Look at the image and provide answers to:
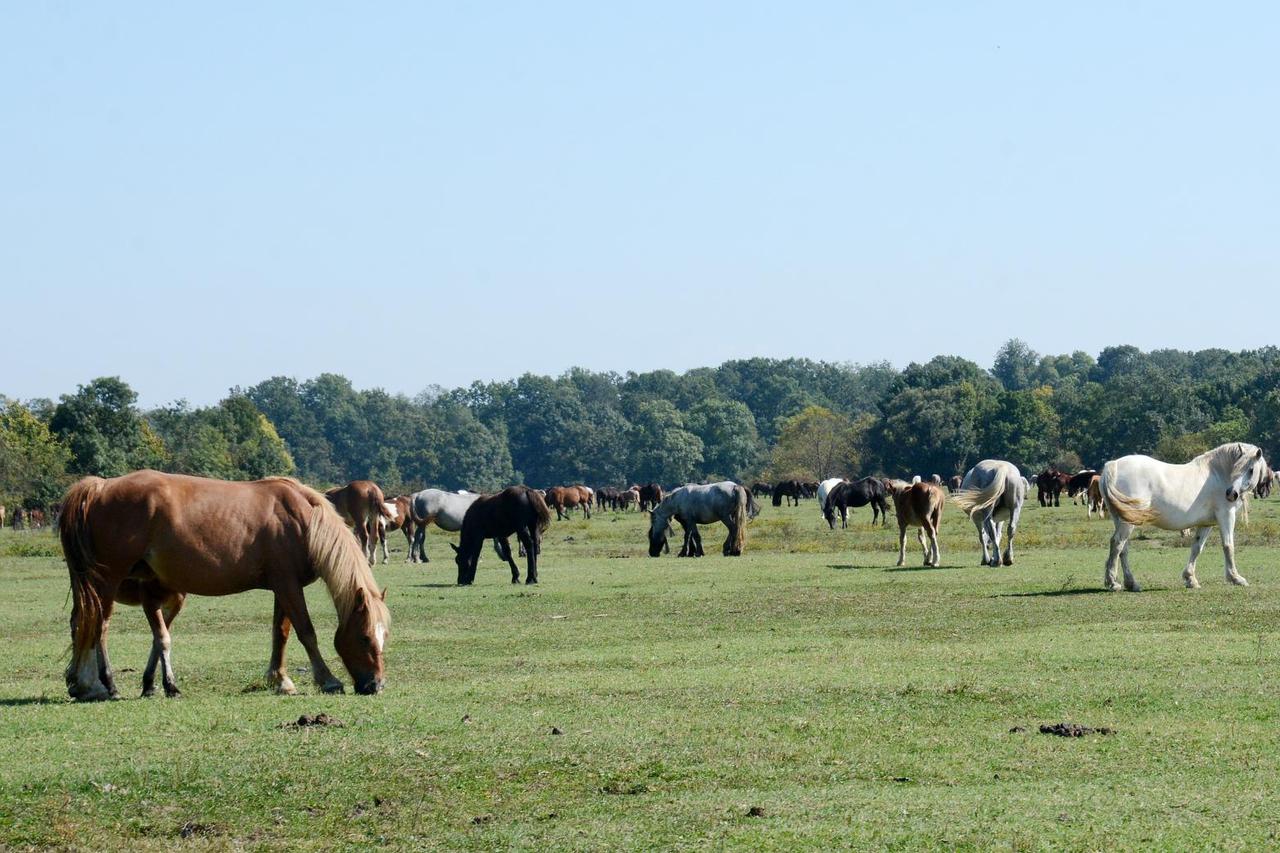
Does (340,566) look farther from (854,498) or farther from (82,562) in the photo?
(854,498)

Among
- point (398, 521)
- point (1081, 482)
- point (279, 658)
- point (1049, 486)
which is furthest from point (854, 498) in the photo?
point (279, 658)

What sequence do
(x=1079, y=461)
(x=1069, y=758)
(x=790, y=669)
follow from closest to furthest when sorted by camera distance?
(x=1069, y=758)
(x=790, y=669)
(x=1079, y=461)

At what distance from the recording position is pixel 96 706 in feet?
41.3

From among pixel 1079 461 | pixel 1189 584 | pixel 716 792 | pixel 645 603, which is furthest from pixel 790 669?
pixel 1079 461

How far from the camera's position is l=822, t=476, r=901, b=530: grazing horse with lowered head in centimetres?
5478

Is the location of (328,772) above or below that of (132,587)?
below

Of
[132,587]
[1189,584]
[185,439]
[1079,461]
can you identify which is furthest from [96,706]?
[1079,461]

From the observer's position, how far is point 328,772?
9.76 m

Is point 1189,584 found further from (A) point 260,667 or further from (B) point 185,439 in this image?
(B) point 185,439

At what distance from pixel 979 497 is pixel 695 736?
62.8ft

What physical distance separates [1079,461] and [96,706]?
4439 inches

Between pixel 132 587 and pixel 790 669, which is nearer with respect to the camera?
pixel 132 587

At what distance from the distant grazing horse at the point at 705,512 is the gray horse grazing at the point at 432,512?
4712mm

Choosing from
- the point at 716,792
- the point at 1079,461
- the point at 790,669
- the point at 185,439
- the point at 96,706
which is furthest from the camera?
the point at 1079,461
